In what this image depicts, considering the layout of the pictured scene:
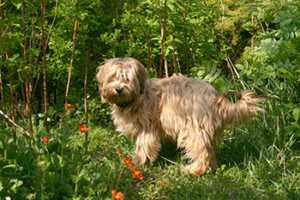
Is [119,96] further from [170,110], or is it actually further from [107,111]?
[107,111]

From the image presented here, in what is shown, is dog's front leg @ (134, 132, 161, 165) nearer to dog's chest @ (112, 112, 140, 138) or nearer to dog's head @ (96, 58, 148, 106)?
dog's chest @ (112, 112, 140, 138)

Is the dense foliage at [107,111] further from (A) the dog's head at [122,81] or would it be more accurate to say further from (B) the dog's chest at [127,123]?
(B) the dog's chest at [127,123]

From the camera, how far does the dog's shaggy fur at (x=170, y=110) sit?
3787 millimetres

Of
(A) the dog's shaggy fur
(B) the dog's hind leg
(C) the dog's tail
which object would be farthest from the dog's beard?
(C) the dog's tail

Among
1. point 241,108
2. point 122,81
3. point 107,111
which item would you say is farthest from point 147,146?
point 107,111

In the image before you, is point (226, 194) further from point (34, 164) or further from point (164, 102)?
point (34, 164)

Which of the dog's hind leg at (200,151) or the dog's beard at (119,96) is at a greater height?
the dog's beard at (119,96)

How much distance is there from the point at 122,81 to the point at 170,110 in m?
0.61

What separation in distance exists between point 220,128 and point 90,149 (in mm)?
1666

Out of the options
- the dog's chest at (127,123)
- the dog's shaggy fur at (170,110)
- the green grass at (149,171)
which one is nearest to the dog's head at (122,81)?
the dog's shaggy fur at (170,110)

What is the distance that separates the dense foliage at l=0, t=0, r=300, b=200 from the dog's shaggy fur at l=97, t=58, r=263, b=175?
0.77 feet

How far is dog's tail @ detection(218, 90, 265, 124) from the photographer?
366 centimetres

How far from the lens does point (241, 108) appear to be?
3.69 m

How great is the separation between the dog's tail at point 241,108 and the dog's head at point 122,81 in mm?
914
